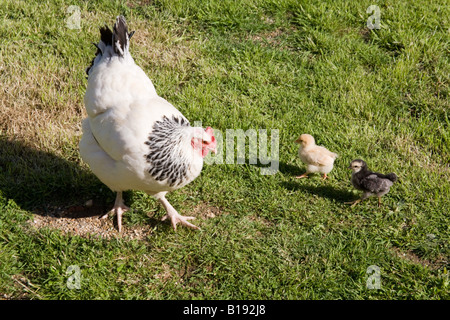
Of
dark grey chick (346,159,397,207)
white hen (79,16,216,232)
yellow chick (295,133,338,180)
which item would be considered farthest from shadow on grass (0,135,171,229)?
dark grey chick (346,159,397,207)

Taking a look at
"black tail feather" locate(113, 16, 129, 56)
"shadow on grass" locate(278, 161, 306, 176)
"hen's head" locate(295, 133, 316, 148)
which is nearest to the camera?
"black tail feather" locate(113, 16, 129, 56)

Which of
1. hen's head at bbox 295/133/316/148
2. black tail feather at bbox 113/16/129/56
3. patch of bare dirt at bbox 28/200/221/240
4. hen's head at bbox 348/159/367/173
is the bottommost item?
patch of bare dirt at bbox 28/200/221/240

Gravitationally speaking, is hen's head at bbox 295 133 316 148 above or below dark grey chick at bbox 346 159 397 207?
Result: above

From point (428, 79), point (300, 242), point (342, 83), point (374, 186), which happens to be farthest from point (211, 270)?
point (428, 79)

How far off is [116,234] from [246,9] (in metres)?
3.80

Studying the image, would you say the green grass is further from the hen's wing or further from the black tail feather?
the black tail feather

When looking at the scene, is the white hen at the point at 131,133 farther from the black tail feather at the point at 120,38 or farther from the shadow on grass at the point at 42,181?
the shadow on grass at the point at 42,181

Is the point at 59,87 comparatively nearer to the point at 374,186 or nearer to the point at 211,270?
the point at 211,270

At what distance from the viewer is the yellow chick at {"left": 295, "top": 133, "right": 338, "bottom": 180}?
4.59m

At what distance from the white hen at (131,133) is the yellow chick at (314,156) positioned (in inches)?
44.4

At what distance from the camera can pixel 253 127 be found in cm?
532

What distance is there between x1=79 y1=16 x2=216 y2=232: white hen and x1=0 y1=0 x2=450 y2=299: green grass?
2.17 ft
